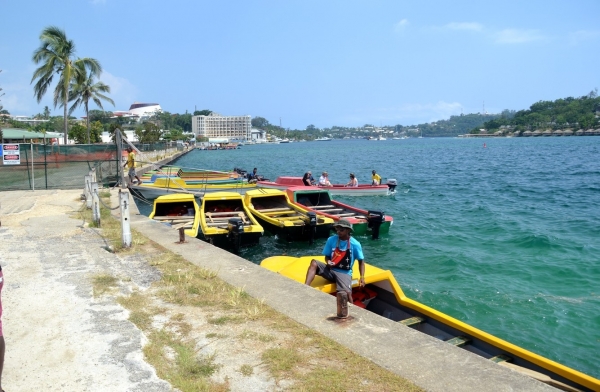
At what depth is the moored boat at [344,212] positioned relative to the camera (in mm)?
15648

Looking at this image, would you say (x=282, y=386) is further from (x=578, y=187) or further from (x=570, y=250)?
(x=578, y=187)

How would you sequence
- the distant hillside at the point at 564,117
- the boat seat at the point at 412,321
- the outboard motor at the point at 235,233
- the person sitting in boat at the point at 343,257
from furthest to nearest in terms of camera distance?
the distant hillside at the point at 564,117 < the outboard motor at the point at 235,233 < the person sitting in boat at the point at 343,257 < the boat seat at the point at 412,321

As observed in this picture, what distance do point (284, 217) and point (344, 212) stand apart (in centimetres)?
273

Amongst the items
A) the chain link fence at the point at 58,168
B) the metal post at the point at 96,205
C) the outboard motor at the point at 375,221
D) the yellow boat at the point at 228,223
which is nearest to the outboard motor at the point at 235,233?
the yellow boat at the point at 228,223

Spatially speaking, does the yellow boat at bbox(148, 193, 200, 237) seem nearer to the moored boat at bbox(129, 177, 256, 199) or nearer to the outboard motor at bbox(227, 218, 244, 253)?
the outboard motor at bbox(227, 218, 244, 253)

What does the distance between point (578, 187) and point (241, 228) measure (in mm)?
27574

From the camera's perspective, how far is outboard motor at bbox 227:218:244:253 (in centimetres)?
1268

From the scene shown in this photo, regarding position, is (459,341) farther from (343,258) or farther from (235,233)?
(235,233)

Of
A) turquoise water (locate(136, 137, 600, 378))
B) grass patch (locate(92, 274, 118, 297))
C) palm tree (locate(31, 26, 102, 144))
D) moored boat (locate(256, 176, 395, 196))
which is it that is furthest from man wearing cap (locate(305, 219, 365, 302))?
palm tree (locate(31, 26, 102, 144))

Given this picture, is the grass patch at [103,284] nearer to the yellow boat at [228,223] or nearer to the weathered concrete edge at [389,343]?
the weathered concrete edge at [389,343]

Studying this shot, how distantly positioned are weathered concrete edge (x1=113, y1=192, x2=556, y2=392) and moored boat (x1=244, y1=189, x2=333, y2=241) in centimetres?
650

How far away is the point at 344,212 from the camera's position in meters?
17.3

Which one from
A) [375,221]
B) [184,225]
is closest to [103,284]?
[184,225]

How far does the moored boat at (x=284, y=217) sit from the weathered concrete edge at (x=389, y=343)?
21.3 feet
